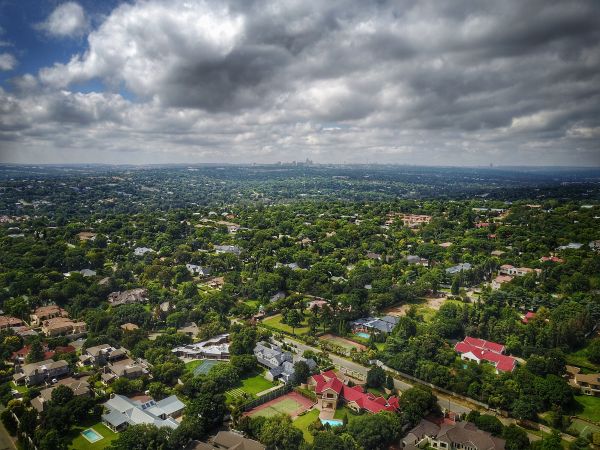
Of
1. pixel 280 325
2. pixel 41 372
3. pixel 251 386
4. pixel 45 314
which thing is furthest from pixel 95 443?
pixel 45 314

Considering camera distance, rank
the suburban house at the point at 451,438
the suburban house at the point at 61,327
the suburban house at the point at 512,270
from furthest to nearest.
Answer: the suburban house at the point at 512,270, the suburban house at the point at 61,327, the suburban house at the point at 451,438

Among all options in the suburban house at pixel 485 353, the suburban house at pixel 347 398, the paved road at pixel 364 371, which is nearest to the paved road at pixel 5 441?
the suburban house at pixel 347 398

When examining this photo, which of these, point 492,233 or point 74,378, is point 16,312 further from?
point 492,233

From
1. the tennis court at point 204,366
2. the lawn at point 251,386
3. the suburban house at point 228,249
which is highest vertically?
the suburban house at point 228,249

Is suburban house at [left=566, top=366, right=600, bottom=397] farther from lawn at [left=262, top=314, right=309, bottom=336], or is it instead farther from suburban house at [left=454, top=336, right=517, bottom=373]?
lawn at [left=262, top=314, right=309, bottom=336]

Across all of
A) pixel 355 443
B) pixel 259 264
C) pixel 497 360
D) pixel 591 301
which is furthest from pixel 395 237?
pixel 355 443

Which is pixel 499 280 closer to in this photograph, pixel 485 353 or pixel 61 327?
pixel 485 353

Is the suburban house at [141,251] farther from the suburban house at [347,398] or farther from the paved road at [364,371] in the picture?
the suburban house at [347,398]
